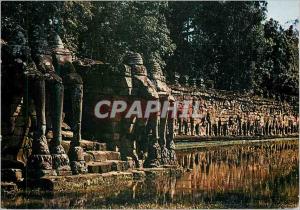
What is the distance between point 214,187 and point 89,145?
2087 mm

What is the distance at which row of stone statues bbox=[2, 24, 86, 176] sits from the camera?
26.0ft

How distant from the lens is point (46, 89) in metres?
8.41

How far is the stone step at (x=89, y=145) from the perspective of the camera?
28.3ft

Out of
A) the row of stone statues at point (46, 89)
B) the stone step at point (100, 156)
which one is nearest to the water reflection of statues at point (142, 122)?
the stone step at point (100, 156)

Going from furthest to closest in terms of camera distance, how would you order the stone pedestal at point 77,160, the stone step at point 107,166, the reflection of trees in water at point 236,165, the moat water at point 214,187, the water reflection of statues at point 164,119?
the water reflection of statues at point 164,119, the reflection of trees in water at point 236,165, the stone step at point 107,166, the stone pedestal at point 77,160, the moat water at point 214,187

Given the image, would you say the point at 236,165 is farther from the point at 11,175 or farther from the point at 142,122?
the point at 11,175

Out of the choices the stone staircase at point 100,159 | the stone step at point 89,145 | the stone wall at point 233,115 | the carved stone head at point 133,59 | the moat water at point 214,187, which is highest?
the carved stone head at point 133,59

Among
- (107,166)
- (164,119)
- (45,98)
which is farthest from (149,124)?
(45,98)

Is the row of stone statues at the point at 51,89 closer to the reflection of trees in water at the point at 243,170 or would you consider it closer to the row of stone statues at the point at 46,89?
the row of stone statues at the point at 46,89

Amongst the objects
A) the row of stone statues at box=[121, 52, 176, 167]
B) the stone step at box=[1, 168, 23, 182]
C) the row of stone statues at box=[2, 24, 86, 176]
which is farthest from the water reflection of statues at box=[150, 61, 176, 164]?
the stone step at box=[1, 168, 23, 182]

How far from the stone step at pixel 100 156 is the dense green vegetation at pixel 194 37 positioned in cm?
156

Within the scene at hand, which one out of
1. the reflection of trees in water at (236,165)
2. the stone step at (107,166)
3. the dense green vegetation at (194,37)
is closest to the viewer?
the stone step at (107,166)

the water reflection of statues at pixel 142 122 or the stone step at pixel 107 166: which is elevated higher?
the water reflection of statues at pixel 142 122

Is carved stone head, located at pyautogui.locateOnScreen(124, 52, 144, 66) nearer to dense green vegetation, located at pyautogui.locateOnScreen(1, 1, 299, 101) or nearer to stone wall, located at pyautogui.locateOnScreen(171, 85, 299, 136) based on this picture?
dense green vegetation, located at pyautogui.locateOnScreen(1, 1, 299, 101)
